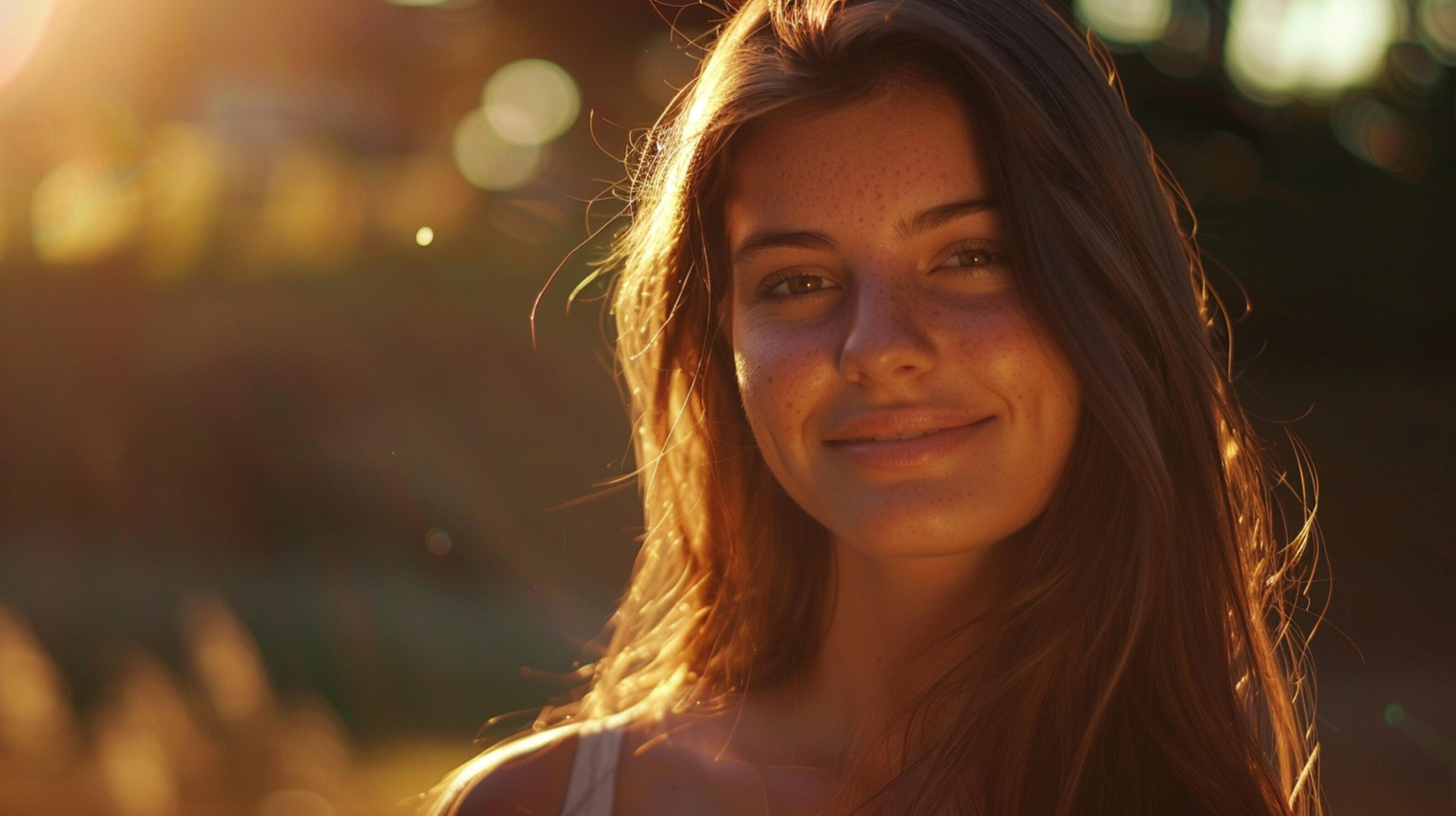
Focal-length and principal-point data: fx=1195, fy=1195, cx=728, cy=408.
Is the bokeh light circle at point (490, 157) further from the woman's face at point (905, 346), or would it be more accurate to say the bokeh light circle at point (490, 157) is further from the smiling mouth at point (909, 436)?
the smiling mouth at point (909, 436)

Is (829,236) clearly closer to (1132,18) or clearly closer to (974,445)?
(974,445)

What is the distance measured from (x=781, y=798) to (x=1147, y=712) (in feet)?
1.92

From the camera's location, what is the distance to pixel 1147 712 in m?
1.73

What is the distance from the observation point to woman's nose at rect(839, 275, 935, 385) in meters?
1.68

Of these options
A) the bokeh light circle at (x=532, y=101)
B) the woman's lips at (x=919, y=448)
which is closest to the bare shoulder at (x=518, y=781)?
the woman's lips at (x=919, y=448)

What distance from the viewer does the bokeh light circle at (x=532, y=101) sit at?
28.5ft

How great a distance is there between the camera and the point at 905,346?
167 centimetres

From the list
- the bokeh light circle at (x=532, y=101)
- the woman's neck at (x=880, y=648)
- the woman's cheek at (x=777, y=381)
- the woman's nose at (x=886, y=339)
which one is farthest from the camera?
the bokeh light circle at (x=532, y=101)

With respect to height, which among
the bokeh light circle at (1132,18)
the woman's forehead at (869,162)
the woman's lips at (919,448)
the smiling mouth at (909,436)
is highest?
the bokeh light circle at (1132,18)

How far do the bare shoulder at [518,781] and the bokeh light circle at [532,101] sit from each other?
7130 mm

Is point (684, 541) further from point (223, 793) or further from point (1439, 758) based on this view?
point (1439, 758)

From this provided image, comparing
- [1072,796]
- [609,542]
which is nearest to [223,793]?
[609,542]

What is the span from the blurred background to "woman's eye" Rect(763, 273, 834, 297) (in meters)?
4.63

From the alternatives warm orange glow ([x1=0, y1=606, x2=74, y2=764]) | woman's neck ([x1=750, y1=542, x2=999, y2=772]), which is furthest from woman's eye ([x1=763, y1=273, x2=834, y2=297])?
warm orange glow ([x1=0, y1=606, x2=74, y2=764])
